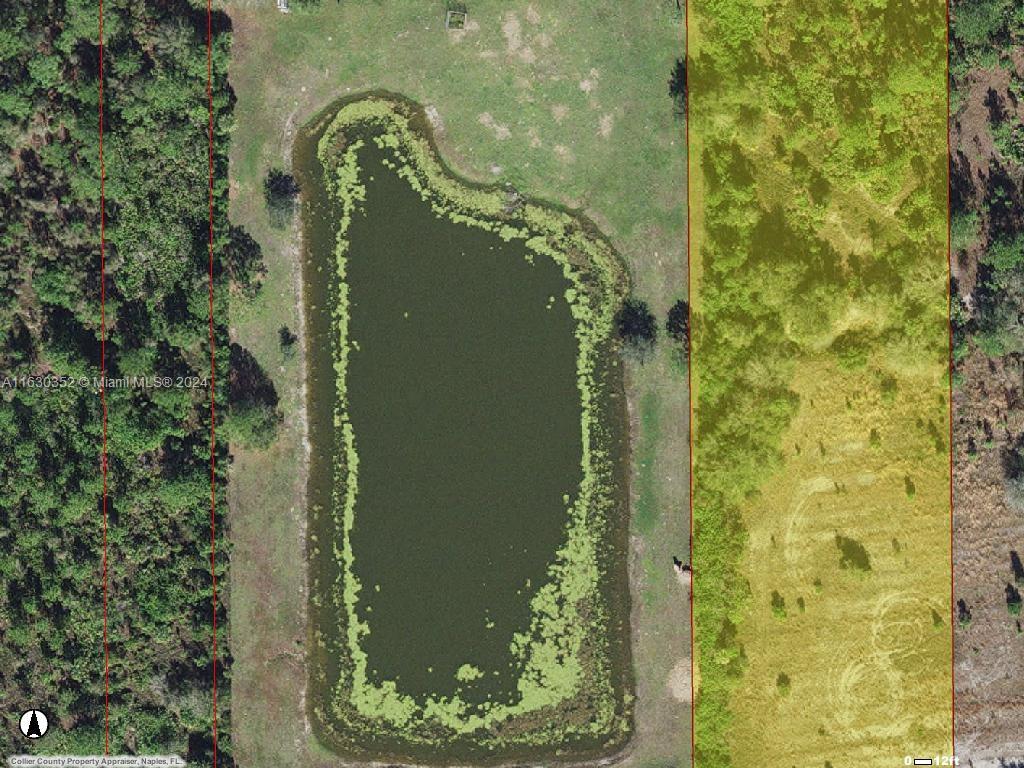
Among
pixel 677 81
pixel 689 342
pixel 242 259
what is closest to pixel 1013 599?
pixel 689 342

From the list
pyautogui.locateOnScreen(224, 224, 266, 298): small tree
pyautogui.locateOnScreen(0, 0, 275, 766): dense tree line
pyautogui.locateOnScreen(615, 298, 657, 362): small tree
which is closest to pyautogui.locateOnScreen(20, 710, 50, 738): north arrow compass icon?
pyautogui.locateOnScreen(0, 0, 275, 766): dense tree line

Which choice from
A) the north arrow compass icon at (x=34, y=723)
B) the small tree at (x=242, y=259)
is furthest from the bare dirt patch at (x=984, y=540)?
the north arrow compass icon at (x=34, y=723)

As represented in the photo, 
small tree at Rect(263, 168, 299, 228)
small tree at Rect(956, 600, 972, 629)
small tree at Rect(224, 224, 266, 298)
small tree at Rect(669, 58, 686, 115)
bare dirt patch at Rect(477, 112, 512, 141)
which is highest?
small tree at Rect(669, 58, 686, 115)

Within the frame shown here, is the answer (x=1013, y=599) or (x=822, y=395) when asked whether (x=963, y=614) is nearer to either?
(x=1013, y=599)

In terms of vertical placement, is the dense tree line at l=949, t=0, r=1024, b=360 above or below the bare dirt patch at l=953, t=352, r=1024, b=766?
above

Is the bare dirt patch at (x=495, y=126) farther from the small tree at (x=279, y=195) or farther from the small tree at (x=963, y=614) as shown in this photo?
the small tree at (x=963, y=614)

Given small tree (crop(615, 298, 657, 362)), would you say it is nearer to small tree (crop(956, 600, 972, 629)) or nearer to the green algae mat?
the green algae mat

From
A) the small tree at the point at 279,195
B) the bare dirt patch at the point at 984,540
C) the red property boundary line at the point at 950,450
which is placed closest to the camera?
the small tree at the point at 279,195
